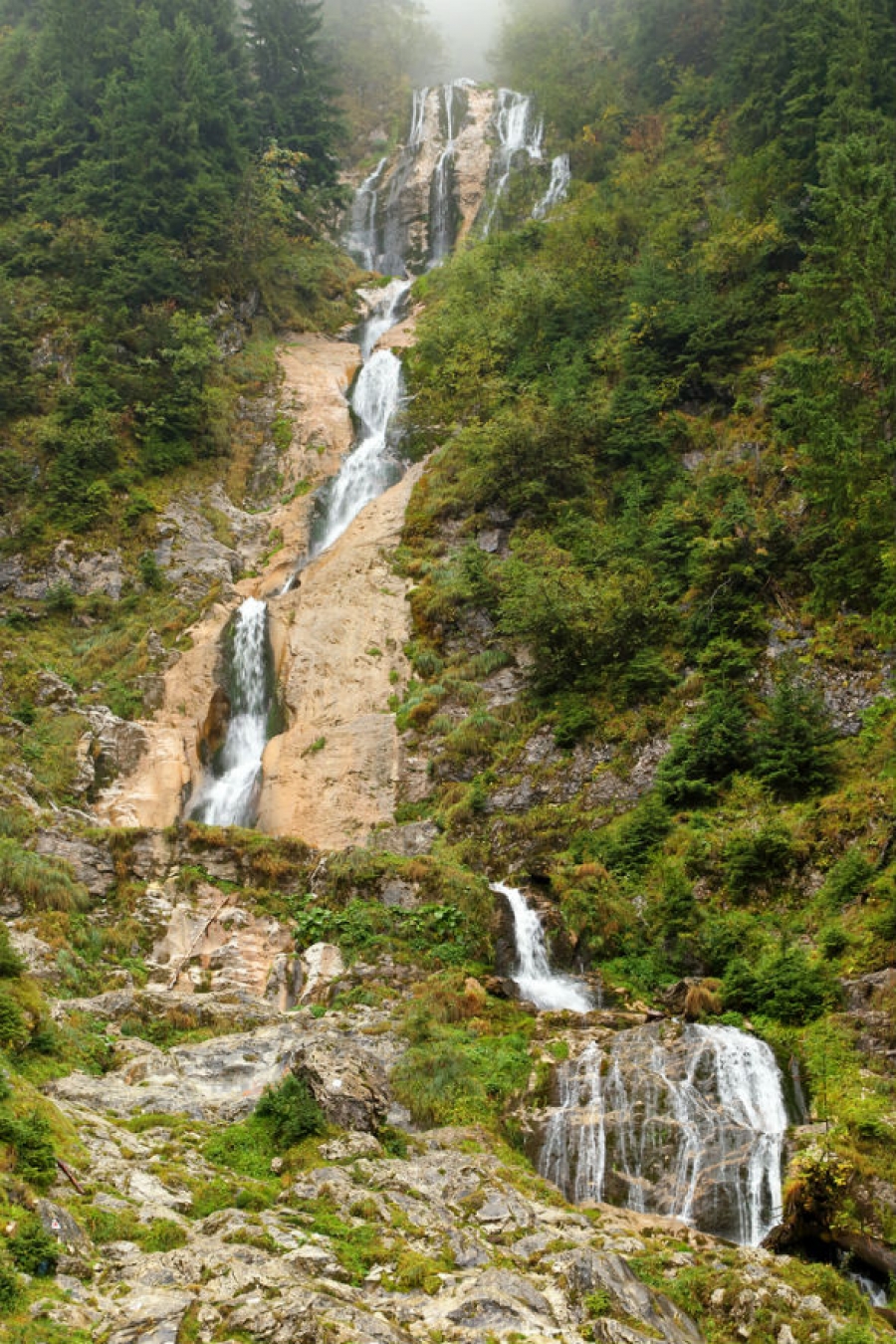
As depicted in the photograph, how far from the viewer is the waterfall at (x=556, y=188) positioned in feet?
135

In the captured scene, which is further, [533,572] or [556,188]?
[556,188]

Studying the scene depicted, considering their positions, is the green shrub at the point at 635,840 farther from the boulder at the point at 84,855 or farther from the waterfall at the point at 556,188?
the waterfall at the point at 556,188

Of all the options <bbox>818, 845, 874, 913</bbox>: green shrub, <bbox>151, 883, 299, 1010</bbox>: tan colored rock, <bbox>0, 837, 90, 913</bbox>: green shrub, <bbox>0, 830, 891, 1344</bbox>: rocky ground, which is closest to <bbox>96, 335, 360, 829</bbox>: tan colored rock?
<bbox>151, 883, 299, 1010</bbox>: tan colored rock

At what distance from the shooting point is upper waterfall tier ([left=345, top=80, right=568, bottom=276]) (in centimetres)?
4716

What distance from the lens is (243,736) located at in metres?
24.6

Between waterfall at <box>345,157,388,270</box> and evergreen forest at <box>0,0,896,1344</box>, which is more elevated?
waterfall at <box>345,157,388,270</box>

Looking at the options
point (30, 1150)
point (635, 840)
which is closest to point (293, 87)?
point (635, 840)

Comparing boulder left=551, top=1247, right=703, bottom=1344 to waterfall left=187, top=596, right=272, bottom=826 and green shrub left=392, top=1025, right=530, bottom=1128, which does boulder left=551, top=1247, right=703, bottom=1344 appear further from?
waterfall left=187, top=596, right=272, bottom=826

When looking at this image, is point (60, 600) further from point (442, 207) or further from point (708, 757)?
point (442, 207)

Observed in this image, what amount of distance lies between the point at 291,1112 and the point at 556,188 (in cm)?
4025

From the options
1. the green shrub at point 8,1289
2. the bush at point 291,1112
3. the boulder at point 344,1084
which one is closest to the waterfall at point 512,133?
the boulder at point 344,1084

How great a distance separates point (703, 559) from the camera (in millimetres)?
22141

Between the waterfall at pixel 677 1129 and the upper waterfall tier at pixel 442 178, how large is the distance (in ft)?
128

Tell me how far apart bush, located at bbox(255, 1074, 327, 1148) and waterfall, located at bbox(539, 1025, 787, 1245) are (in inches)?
126
